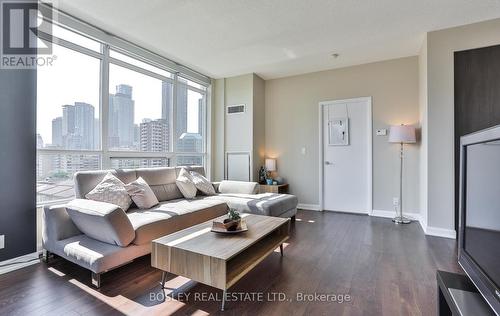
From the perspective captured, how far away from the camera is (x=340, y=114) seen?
4.36 meters

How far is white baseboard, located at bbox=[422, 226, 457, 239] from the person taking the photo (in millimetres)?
2941

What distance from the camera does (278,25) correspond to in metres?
2.90

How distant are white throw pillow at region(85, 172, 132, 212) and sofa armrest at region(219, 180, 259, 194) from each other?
5.37 feet

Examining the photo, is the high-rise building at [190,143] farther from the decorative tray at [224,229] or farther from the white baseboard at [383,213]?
the white baseboard at [383,213]

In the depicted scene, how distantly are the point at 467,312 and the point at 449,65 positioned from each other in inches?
125

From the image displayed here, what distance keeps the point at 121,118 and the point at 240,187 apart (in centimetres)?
202

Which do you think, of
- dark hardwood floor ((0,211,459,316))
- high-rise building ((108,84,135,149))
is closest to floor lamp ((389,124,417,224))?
dark hardwood floor ((0,211,459,316))

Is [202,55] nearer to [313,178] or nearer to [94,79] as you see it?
[94,79]

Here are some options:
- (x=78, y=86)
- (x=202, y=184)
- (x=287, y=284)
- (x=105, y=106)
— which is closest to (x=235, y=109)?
(x=202, y=184)

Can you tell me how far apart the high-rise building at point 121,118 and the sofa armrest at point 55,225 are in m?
1.23

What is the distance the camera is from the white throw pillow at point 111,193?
7.91 ft

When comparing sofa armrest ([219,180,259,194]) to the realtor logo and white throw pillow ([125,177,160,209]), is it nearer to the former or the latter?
white throw pillow ([125,177,160,209])

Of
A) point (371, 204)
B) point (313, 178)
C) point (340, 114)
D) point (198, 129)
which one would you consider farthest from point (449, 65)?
point (198, 129)

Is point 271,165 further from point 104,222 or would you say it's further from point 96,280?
point 96,280
